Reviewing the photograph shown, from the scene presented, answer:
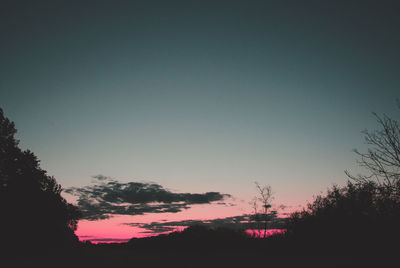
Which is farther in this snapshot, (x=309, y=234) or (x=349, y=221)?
(x=309, y=234)

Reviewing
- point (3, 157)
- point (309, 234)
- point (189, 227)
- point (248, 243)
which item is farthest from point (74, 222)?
point (309, 234)

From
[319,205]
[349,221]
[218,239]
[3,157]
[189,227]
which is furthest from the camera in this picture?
[189,227]

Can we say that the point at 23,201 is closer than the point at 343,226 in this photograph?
Yes

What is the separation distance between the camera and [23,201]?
29.4 m

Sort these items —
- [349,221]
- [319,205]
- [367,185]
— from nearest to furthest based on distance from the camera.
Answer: [367,185]
[349,221]
[319,205]

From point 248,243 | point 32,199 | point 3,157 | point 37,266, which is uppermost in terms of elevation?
point 3,157

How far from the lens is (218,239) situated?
54.1 metres

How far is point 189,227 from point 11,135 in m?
45.1

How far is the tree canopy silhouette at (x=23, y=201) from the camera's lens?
27.6 m

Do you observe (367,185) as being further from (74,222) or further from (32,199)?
(74,222)

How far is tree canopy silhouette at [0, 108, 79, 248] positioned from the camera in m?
27.6

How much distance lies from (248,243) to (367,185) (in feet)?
143

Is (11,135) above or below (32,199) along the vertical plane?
above

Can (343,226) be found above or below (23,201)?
below
